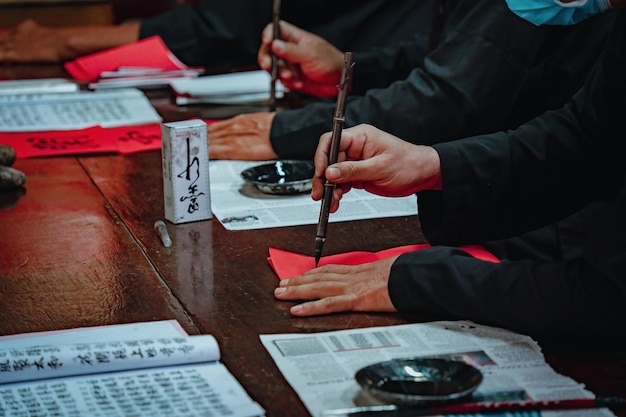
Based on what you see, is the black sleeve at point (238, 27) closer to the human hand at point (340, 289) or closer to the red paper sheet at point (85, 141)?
the red paper sheet at point (85, 141)

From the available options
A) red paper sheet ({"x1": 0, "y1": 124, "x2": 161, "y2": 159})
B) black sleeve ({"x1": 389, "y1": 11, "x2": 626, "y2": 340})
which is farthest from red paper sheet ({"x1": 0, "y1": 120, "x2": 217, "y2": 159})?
black sleeve ({"x1": 389, "y1": 11, "x2": 626, "y2": 340})

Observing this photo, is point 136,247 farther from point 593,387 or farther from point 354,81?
point 354,81

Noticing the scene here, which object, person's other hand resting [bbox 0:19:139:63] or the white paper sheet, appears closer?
the white paper sheet

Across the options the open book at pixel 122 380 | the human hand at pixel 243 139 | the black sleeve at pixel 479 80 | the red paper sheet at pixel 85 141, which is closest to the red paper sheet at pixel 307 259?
the open book at pixel 122 380

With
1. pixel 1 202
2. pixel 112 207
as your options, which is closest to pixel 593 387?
pixel 112 207

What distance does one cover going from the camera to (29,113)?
8.21 feet

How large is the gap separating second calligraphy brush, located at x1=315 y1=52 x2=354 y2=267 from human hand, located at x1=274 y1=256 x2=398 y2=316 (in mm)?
53

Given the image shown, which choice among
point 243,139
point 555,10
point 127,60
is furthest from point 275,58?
point 555,10

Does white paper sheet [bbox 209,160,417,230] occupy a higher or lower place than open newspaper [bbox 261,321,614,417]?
lower

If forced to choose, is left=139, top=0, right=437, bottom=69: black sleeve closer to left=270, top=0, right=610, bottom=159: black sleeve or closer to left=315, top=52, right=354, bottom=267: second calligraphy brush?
left=270, top=0, right=610, bottom=159: black sleeve

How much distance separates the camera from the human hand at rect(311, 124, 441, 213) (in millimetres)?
1479

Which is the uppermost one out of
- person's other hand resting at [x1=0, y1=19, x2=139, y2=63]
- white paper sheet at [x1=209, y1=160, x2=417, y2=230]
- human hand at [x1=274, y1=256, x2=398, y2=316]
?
human hand at [x1=274, y1=256, x2=398, y2=316]

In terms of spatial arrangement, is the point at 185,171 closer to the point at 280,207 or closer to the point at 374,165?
the point at 280,207

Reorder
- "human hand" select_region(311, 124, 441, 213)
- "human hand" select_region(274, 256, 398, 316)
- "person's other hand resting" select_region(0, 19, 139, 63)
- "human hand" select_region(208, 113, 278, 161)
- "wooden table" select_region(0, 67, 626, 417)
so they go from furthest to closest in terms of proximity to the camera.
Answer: "person's other hand resting" select_region(0, 19, 139, 63), "human hand" select_region(208, 113, 278, 161), "human hand" select_region(311, 124, 441, 213), "human hand" select_region(274, 256, 398, 316), "wooden table" select_region(0, 67, 626, 417)
